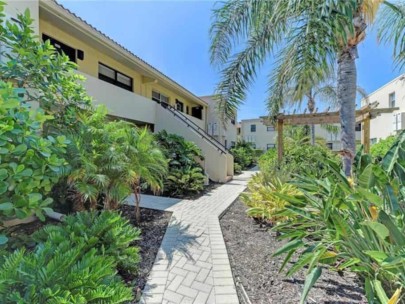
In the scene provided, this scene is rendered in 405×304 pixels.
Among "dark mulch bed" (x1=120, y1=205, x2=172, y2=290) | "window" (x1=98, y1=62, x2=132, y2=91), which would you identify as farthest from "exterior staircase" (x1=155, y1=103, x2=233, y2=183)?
"dark mulch bed" (x1=120, y1=205, x2=172, y2=290)

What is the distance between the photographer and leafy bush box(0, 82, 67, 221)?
2.35 meters

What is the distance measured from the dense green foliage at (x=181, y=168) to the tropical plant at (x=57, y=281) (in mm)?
6446

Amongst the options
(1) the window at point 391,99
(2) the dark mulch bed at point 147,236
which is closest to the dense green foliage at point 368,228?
(2) the dark mulch bed at point 147,236

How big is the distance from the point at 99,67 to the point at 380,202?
34.7 ft

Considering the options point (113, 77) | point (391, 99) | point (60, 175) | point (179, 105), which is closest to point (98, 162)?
point (60, 175)

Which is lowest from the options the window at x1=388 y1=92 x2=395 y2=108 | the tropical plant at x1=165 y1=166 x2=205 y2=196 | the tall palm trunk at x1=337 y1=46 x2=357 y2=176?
the tropical plant at x1=165 y1=166 x2=205 y2=196

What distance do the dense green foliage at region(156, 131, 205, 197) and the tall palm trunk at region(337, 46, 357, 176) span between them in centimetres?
558

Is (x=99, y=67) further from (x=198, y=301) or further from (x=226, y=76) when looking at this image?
(x=198, y=301)

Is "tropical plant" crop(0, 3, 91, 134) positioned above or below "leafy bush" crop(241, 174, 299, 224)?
above

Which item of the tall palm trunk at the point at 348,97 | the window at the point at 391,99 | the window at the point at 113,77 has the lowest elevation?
the tall palm trunk at the point at 348,97

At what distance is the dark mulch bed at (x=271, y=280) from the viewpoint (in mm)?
2748

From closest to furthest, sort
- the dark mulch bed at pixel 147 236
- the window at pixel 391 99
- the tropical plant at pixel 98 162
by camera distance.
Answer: the dark mulch bed at pixel 147 236
the tropical plant at pixel 98 162
the window at pixel 391 99

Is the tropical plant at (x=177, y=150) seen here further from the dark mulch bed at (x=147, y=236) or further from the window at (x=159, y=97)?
the window at (x=159, y=97)

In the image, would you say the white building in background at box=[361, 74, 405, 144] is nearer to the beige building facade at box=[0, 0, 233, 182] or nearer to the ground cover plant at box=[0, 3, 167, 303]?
the beige building facade at box=[0, 0, 233, 182]
